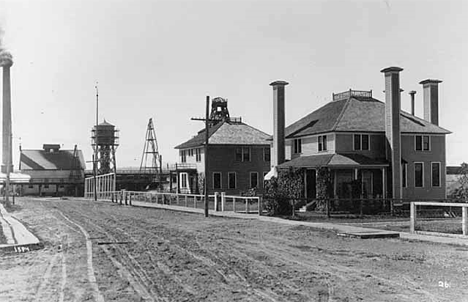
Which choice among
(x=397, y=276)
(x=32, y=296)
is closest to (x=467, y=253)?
(x=397, y=276)

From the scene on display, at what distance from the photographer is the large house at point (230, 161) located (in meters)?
53.7

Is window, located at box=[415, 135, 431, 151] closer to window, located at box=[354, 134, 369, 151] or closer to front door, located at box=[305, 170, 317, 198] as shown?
window, located at box=[354, 134, 369, 151]

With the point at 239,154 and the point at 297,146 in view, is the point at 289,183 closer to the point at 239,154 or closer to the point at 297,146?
the point at 297,146

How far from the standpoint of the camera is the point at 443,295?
8906mm

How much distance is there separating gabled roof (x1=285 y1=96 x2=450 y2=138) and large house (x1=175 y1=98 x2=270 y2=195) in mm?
11618

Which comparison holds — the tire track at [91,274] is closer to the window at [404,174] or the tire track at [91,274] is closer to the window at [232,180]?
the window at [404,174]

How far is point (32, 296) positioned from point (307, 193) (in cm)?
2949

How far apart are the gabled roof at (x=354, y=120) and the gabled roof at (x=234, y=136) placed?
12.1 meters

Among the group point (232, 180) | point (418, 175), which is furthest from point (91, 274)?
point (232, 180)

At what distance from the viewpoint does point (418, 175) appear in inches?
1501

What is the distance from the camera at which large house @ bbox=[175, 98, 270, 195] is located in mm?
53688

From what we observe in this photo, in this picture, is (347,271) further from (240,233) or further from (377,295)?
(240,233)

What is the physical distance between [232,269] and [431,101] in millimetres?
35289

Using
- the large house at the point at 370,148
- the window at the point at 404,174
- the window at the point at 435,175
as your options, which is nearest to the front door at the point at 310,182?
the large house at the point at 370,148
